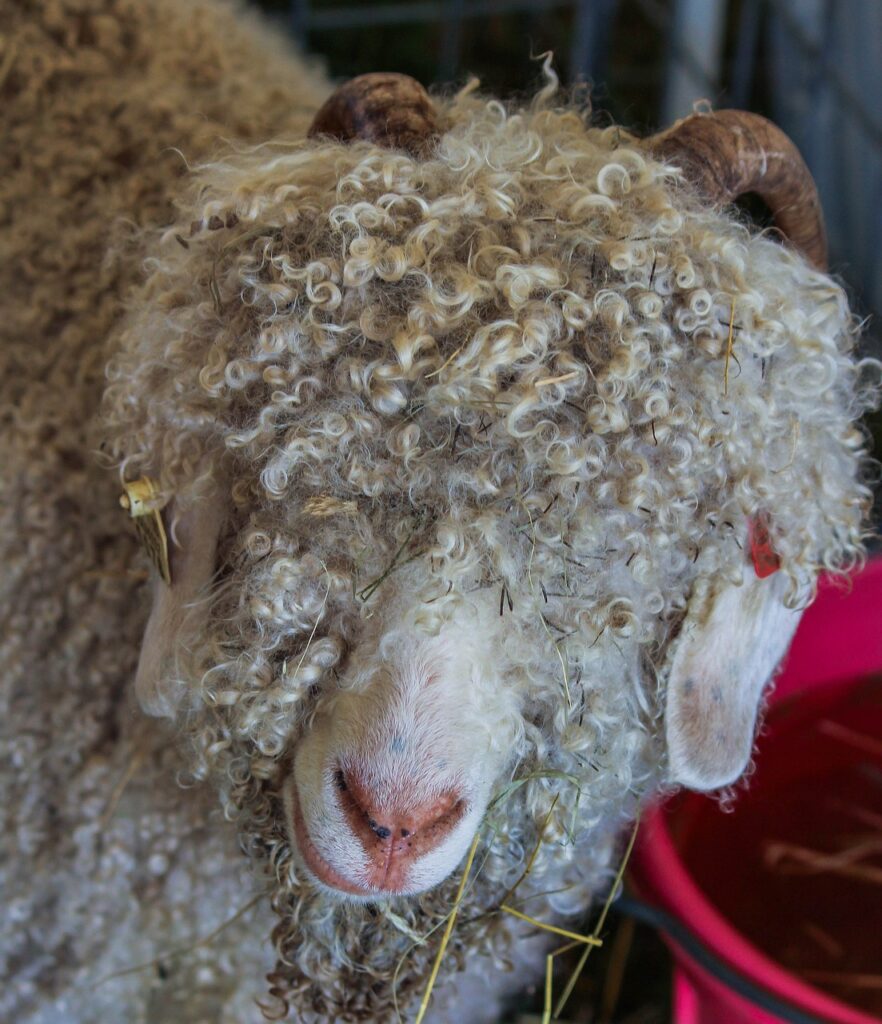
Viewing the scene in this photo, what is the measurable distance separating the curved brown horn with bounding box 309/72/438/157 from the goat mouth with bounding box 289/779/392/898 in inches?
21.5

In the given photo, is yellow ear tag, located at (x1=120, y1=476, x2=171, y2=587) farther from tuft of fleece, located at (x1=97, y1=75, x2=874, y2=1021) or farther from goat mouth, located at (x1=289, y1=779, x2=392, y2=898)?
goat mouth, located at (x1=289, y1=779, x2=392, y2=898)

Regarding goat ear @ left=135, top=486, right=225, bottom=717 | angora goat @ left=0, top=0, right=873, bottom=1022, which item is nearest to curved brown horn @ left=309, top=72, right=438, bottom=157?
angora goat @ left=0, top=0, right=873, bottom=1022

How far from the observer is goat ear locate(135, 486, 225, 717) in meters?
0.93

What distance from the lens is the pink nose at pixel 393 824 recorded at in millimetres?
779

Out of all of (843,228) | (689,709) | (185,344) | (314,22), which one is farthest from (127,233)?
(843,228)

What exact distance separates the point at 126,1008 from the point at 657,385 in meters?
0.97

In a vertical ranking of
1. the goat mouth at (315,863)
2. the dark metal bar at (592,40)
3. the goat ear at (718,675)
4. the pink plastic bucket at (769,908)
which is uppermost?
the dark metal bar at (592,40)

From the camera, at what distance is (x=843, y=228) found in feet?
8.15

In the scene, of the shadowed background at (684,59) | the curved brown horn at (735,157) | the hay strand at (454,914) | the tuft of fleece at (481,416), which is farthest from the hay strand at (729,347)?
the shadowed background at (684,59)

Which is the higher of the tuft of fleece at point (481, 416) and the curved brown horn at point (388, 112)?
the curved brown horn at point (388, 112)

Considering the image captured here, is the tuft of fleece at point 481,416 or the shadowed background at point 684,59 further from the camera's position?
the shadowed background at point 684,59

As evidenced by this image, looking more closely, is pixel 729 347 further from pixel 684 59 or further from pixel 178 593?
pixel 684 59

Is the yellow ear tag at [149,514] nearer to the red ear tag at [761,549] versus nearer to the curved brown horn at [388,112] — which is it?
the curved brown horn at [388,112]

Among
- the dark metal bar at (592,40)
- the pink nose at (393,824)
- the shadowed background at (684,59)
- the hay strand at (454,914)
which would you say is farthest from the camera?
the shadowed background at (684,59)
